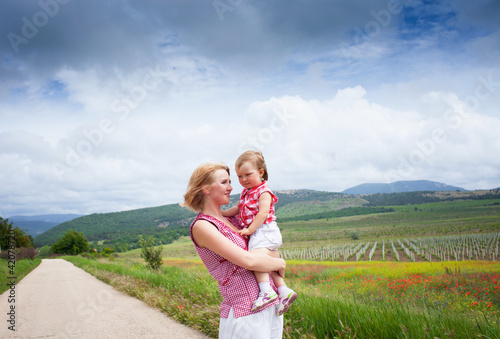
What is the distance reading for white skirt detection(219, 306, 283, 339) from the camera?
2.07 metres

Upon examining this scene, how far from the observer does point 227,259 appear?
204 cm

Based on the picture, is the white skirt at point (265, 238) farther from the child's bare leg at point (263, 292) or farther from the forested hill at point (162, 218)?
the forested hill at point (162, 218)

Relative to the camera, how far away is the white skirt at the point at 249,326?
207 centimetres

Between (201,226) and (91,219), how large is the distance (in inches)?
7230

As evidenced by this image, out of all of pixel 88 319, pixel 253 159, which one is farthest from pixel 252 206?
pixel 88 319

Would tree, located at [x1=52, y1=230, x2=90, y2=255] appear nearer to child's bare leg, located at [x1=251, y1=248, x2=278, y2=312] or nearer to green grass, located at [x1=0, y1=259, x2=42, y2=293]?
green grass, located at [x1=0, y1=259, x2=42, y2=293]

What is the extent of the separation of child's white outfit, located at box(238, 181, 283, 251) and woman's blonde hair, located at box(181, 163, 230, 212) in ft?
1.08

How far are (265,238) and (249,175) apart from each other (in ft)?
1.68

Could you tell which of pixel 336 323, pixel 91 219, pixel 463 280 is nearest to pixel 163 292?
pixel 336 323

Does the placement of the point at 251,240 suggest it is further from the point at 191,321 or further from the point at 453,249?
the point at 453,249

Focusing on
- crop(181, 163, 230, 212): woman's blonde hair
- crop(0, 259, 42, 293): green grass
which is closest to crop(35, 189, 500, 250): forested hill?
crop(0, 259, 42, 293): green grass

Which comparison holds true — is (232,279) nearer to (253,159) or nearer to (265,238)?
(265,238)

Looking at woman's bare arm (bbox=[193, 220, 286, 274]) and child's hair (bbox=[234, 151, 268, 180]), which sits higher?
child's hair (bbox=[234, 151, 268, 180])
